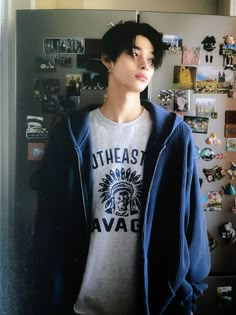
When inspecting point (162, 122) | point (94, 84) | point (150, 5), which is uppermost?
point (150, 5)

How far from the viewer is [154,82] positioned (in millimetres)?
1027

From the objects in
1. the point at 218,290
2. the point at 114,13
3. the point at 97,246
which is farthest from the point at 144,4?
the point at 218,290

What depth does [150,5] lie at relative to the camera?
1359 millimetres

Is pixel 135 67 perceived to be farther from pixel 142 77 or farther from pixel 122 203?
pixel 122 203

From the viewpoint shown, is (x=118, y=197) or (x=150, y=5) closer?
(x=118, y=197)

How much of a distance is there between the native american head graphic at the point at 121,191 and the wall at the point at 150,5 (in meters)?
0.66

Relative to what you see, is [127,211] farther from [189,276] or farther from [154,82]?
[154,82]

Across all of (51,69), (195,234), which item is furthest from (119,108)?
(195,234)

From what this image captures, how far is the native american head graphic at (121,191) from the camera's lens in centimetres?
101

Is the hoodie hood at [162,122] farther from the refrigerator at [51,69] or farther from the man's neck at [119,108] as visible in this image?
the refrigerator at [51,69]

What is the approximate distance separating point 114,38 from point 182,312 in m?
0.82

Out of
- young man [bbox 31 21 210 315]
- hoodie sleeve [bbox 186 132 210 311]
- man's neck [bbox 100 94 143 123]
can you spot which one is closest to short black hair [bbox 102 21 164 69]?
young man [bbox 31 21 210 315]

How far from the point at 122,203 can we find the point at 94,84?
347 mm

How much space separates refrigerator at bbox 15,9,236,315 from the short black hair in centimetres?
2
